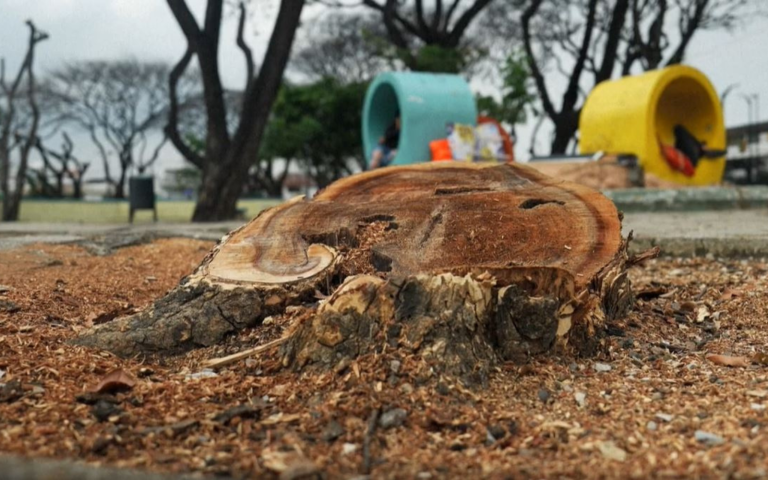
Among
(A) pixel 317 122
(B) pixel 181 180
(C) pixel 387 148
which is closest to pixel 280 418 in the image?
(C) pixel 387 148

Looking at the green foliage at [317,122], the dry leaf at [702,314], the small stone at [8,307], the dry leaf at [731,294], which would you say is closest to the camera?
the small stone at [8,307]

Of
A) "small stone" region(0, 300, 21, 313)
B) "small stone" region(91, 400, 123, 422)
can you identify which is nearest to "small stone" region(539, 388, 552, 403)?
"small stone" region(91, 400, 123, 422)

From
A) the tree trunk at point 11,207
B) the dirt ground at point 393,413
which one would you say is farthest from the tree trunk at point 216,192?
the dirt ground at point 393,413

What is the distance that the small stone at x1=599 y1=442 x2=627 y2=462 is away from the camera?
1.47 meters

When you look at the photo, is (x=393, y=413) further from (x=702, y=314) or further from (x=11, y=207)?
(x=11, y=207)

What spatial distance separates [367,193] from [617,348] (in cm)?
131

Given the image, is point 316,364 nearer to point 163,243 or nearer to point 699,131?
point 163,243

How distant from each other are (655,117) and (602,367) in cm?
945

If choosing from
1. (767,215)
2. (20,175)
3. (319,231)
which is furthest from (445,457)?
(20,175)

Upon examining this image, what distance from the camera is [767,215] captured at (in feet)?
21.6

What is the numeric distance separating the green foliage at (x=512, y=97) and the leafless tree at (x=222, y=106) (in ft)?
28.4

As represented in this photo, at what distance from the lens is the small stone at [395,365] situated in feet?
5.91

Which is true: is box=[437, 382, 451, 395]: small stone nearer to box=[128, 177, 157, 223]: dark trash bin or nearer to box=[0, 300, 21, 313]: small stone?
box=[0, 300, 21, 313]: small stone

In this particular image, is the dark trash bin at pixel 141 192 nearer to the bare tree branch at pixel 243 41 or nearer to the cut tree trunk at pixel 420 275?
the bare tree branch at pixel 243 41
